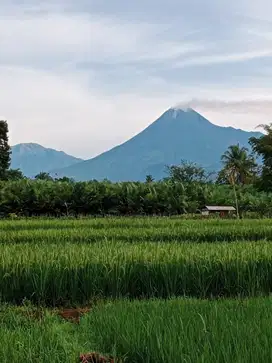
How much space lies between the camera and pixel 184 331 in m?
3.32

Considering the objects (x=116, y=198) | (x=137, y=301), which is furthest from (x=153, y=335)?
(x=116, y=198)

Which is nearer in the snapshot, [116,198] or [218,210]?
[218,210]

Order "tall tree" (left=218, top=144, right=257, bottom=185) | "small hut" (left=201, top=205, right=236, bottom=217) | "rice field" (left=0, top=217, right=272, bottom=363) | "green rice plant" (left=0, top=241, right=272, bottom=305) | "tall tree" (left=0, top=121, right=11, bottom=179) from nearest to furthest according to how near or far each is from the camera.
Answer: "rice field" (left=0, top=217, right=272, bottom=363) < "green rice plant" (left=0, top=241, right=272, bottom=305) < "small hut" (left=201, top=205, right=236, bottom=217) < "tall tree" (left=0, top=121, right=11, bottom=179) < "tall tree" (left=218, top=144, right=257, bottom=185)

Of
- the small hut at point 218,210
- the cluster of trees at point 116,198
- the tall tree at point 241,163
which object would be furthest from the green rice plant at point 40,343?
the tall tree at point 241,163

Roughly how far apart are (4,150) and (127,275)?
25207 mm

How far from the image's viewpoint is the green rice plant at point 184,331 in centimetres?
289

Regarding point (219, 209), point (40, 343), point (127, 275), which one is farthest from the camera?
point (219, 209)

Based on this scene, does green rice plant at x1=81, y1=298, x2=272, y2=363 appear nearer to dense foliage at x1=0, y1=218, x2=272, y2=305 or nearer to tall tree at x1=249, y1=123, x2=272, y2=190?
dense foliage at x1=0, y1=218, x2=272, y2=305

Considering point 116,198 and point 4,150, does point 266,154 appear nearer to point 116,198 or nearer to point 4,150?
point 116,198

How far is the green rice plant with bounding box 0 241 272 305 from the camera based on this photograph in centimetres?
581

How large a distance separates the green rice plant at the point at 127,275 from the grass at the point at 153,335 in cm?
136

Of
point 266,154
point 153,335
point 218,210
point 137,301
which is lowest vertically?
point 137,301

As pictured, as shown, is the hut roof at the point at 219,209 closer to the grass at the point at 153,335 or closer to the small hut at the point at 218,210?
the small hut at the point at 218,210

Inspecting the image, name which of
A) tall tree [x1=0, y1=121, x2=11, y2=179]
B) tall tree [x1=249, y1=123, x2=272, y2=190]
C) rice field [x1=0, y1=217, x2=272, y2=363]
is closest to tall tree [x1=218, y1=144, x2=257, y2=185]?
tall tree [x1=0, y1=121, x2=11, y2=179]
